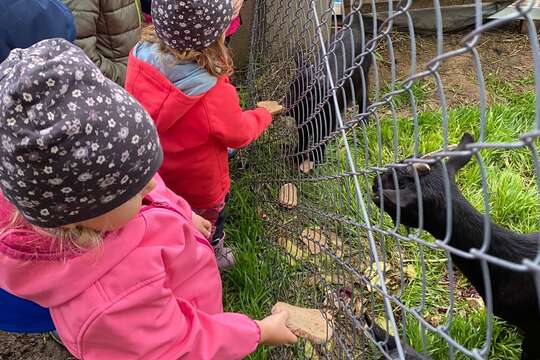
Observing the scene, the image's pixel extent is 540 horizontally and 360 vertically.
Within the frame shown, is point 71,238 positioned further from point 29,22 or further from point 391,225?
point 391,225

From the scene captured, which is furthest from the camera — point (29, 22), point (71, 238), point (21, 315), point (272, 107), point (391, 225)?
point (391, 225)

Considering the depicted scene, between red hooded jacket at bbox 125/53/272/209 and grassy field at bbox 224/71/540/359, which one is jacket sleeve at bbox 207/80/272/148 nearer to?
red hooded jacket at bbox 125/53/272/209

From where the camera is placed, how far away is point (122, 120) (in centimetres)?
122

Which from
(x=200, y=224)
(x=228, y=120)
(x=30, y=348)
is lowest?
(x=30, y=348)

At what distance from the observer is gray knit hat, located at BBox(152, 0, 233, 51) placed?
195cm

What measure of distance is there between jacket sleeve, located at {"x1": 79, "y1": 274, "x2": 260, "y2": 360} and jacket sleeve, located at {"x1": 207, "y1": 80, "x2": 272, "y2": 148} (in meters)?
0.85

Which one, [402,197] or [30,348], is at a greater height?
[402,197]

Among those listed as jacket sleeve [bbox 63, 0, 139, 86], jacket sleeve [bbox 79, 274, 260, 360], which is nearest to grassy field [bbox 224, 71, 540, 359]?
jacket sleeve [bbox 79, 274, 260, 360]

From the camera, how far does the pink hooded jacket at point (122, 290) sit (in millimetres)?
1352

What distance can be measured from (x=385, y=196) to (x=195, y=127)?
0.78 metres

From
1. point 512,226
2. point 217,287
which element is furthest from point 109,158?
point 512,226

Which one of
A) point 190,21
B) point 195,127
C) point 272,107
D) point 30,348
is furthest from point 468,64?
point 30,348

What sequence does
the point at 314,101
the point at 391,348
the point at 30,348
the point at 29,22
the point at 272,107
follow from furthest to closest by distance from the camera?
the point at 272,107, the point at 314,101, the point at 30,348, the point at 29,22, the point at 391,348

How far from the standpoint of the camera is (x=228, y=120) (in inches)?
89.3
